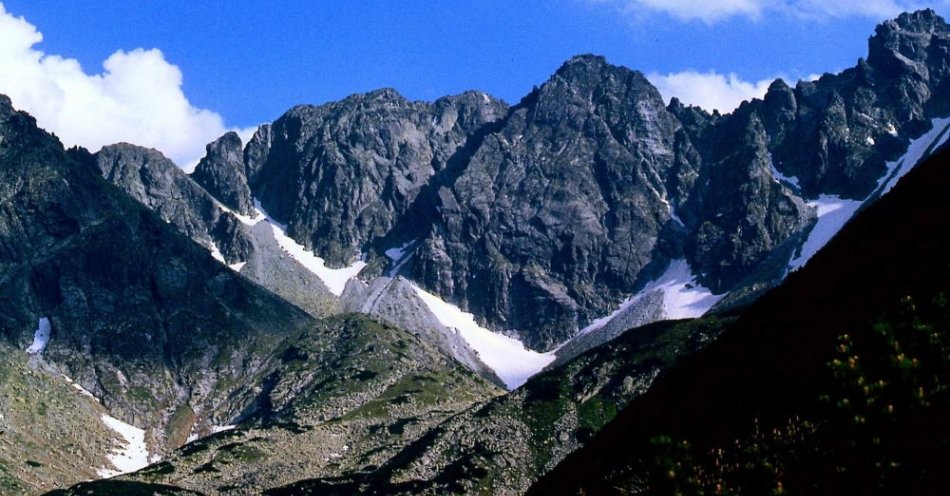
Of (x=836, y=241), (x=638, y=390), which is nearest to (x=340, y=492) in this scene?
(x=638, y=390)

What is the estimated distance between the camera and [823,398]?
25469 mm

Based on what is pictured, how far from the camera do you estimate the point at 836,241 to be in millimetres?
53031

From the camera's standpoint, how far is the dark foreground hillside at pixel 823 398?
2269cm

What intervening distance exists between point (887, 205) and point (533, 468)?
129 m

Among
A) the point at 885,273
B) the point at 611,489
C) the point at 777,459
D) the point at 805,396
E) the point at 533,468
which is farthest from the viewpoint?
the point at 533,468

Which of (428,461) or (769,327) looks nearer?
(769,327)

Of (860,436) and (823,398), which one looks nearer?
(860,436)

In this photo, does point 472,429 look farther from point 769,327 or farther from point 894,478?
point 894,478

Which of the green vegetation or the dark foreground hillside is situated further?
the dark foreground hillside

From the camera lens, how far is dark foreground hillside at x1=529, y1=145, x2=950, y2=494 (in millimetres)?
22688

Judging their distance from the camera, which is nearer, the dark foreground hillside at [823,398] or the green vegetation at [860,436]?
the green vegetation at [860,436]

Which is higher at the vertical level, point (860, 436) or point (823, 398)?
point (823, 398)

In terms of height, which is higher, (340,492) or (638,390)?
(638,390)

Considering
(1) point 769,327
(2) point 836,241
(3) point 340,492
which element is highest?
(2) point 836,241
